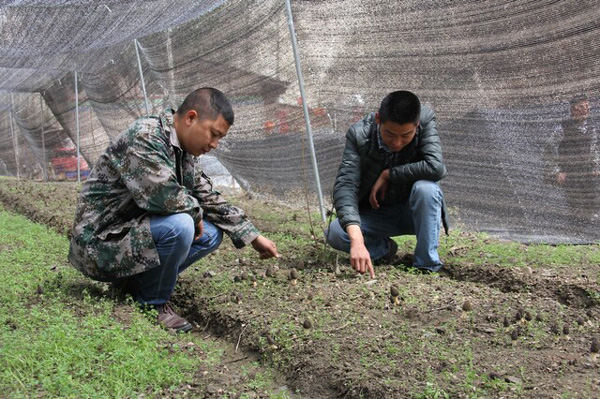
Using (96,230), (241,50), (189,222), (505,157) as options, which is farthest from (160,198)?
(241,50)

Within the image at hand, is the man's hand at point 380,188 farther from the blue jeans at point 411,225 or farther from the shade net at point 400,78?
the shade net at point 400,78

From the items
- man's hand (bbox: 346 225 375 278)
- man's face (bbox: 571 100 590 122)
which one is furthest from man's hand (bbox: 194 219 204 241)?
man's face (bbox: 571 100 590 122)

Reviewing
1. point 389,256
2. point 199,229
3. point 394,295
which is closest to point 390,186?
point 389,256

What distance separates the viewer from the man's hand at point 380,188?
438 cm

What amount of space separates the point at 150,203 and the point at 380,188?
176cm

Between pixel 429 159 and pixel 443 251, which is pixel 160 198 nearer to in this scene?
pixel 429 159

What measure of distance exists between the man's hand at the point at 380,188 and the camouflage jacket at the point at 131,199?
4.59 ft

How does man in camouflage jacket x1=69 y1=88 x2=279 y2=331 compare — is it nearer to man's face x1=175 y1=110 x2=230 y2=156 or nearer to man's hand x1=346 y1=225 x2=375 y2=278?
man's face x1=175 y1=110 x2=230 y2=156

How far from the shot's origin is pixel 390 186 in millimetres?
4523

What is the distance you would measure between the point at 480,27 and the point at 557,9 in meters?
0.59

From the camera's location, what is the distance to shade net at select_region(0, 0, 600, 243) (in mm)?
4469

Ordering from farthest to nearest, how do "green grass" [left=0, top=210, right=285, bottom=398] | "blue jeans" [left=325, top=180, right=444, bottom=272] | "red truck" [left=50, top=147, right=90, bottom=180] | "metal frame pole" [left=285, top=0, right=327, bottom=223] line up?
"red truck" [left=50, top=147, right=90, bottom=180], "metal frame pole" [left=285, top=0, right=327, bottom=223], "blue jeans" [left=325, top=180, right=444, bottom=272], "green grass" [left=0, top=210, right=285, bottom=398]

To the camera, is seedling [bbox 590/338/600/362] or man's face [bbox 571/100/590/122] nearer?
seedling [bbox 590/338/600/362]

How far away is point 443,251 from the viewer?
488cm
